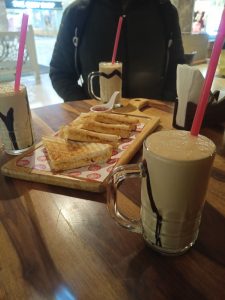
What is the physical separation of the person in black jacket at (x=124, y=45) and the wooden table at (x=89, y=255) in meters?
1.13

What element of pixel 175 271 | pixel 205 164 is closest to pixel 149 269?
pixel 175 271

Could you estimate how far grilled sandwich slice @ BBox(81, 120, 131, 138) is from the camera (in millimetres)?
842

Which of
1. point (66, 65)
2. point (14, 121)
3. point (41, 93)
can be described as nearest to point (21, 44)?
point (14, 121)

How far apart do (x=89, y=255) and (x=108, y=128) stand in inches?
19.2

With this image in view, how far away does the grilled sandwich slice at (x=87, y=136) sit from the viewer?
0.76 m

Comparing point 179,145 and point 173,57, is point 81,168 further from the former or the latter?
point 173,57

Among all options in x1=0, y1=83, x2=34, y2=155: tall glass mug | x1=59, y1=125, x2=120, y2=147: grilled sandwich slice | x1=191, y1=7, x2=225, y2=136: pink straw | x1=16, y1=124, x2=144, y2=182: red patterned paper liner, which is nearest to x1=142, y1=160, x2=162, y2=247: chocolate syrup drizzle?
x1=191, y1=7, x2=225, y2=136: pink straw

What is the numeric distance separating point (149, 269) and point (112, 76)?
0.94 meters

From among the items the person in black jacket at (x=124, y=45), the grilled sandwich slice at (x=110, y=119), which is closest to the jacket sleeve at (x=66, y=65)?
the person in black jacket at (x=124, y=45)

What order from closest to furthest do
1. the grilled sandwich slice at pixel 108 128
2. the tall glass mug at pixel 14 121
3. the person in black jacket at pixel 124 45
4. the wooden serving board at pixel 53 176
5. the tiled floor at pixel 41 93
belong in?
the wooden serving board at pixel 53 176 < the tall glass mug at pixel 14 121 < the grilled sandwich slice at pixel 108 128 < the person in black jacket at pixel 124 45 < the tiled floor at pixel 41 93

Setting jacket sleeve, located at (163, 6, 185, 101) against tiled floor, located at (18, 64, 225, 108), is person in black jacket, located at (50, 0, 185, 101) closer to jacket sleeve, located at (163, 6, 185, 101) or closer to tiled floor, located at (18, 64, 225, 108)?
jacket sleeve, located at (163, 6, 185, 101)

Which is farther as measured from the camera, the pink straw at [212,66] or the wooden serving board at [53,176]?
the wooden serving board at [53,176]

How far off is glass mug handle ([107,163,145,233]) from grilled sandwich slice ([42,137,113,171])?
0.25 metres

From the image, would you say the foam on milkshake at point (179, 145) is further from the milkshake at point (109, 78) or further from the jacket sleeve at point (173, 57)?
the jacket sleeve at point (173, 57)
